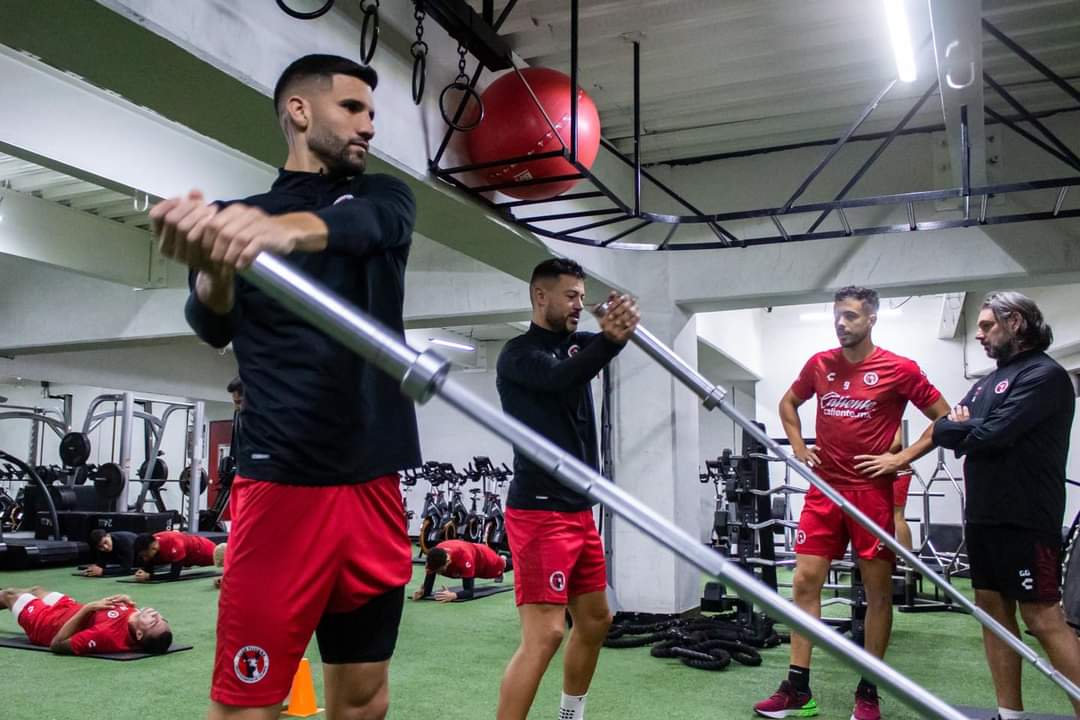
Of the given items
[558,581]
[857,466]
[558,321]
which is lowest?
[558,581]

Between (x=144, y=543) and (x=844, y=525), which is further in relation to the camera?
(x=144, y=543)

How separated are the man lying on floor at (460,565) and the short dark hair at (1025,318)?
384 cm

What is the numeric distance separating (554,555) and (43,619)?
3281 mm

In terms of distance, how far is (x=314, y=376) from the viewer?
145cm

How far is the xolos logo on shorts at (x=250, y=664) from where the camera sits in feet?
4.41

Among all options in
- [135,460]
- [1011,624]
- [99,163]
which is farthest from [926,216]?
[135,460]

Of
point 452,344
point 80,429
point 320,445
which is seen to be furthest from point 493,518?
point 80,429

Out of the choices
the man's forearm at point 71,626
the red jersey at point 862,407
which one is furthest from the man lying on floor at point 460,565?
the red jersey at point 862,407

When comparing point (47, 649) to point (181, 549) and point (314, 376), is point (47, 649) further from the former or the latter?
point (314, 376)

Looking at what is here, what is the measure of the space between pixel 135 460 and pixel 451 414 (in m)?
6.97

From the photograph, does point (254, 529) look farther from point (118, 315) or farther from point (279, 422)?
point (118, 315)

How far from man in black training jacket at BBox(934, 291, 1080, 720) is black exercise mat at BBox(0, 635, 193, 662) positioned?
3681 mm

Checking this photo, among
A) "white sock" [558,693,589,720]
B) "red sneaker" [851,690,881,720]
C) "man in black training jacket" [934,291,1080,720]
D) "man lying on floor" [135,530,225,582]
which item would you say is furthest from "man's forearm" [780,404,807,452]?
"man lying on floor" [135,530,225,582]

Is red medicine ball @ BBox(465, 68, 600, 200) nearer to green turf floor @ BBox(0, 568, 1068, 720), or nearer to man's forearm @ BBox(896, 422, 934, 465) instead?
man's forearm @ BBox(896, 422, 934, 465)
